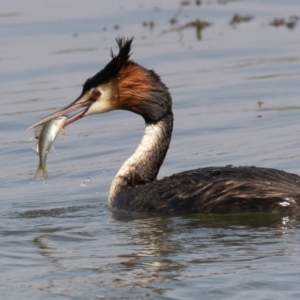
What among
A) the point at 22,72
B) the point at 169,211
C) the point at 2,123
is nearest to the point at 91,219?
the point at 169,211

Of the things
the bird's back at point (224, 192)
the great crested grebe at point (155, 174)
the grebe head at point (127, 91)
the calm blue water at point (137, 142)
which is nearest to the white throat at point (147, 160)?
the great crested grebe at point (155, 174)

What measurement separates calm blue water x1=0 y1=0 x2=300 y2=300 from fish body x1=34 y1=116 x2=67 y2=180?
48 centimetres

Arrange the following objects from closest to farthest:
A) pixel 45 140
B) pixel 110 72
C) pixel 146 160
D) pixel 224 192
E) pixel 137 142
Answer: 1. pixel 224 192
2. pixel 45 140
3. pixel 110 72
4. pixel 146 160
5. pixel 137 142

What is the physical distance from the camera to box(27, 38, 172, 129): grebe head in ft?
34.3

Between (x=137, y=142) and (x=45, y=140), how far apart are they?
3.14 meters

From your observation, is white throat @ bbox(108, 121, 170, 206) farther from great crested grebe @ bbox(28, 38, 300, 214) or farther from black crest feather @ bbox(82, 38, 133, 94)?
black crest feather @ bbox(82, 38, 133, 94)

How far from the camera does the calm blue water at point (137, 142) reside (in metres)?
7.90

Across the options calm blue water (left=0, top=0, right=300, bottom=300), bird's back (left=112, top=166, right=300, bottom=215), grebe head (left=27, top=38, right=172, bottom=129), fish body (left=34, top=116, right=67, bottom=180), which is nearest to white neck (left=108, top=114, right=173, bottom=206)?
grebe head (left=27, top=38, right=172, bottom=129)

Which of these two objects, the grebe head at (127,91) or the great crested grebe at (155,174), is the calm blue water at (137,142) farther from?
the grebe head at (127,91)

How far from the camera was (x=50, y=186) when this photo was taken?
1148cm

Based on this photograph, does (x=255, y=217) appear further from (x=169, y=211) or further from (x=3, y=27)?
(x=3, y=27)

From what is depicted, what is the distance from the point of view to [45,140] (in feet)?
32.6

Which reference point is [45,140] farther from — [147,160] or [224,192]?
[224,192]

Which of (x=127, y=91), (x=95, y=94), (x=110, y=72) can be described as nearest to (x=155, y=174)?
(x=127, y=91)
